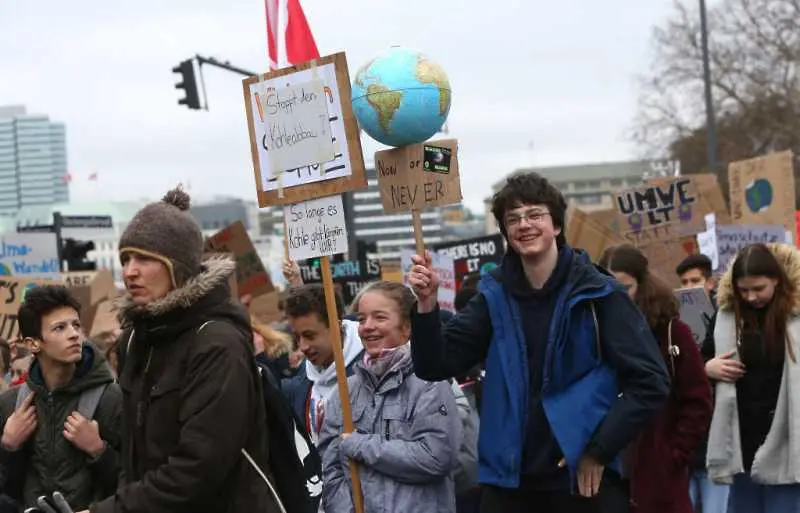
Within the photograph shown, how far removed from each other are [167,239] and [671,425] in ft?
9.83

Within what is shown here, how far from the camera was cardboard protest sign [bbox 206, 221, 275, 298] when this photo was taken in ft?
42.7

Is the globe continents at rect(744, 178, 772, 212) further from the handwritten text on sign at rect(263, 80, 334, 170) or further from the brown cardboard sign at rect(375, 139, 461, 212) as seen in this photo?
the handwritten text on sign at rect(263, 80, 334, 170)

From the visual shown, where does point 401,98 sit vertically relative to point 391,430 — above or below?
above

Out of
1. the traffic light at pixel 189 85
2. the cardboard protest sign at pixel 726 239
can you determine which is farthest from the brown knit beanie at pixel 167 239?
the traffic light at pixel 189 85

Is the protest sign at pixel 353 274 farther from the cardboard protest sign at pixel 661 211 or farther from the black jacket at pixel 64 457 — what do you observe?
the black jacket at pixel 64 457

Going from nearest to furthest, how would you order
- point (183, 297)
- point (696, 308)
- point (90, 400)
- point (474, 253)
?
1. point (183, 297)
2. point (90, 400)
3. point (696, 308)
4. point (474, 253)

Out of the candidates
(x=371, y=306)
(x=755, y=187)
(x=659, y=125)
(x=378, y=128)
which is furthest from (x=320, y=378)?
(x=659, y=125)

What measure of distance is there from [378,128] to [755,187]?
8728 millimetres

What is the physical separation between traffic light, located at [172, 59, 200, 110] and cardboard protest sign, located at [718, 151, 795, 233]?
8.46m

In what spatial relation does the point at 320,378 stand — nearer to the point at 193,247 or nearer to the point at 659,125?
the point at 193,247

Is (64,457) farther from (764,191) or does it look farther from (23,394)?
(764,191)

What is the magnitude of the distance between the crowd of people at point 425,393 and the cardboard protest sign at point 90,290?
7.50 m

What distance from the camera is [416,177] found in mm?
5492

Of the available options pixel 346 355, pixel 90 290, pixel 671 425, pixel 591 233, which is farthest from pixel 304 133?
pixel 90 290
